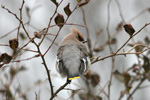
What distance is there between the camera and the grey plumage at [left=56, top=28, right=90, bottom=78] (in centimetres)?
334

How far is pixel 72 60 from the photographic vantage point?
136 inches

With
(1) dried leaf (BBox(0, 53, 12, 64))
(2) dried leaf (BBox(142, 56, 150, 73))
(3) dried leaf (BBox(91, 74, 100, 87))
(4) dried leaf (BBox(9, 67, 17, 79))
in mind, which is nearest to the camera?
(1) dried leaf (BBox(0, 53, 12, 64))

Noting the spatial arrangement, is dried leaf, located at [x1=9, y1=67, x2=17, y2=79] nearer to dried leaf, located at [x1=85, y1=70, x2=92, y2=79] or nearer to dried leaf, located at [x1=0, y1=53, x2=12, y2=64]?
dried leaf, located at [x1=85, y1=70, x2=92, y2=79]

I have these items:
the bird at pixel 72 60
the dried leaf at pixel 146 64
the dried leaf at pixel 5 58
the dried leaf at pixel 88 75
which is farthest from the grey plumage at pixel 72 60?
the dried leaf at pixel 5 58

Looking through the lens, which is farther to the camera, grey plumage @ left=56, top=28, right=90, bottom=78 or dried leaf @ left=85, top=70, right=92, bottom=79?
dried leaf @ left=85, top=70, right=92, bottom=79

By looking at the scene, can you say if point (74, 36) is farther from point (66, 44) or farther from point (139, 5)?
point (139, 5)

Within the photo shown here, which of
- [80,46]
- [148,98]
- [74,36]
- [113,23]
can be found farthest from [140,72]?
[113,23]

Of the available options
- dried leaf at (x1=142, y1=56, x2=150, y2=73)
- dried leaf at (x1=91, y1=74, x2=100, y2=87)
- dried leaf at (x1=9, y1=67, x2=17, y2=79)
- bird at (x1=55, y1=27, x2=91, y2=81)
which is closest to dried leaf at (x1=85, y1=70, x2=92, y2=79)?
dried leaf at (x1=91, y1=74, x2=100, y2=87)

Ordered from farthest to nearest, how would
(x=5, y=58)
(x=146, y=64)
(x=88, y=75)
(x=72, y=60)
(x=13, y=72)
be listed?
1. (x=13, y=72)
2. (x=88, y=75)
3. (x=72, y=60)
4. (x=146, y=64)
5. (x=5, y=58)

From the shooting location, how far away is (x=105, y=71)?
28.4 feet

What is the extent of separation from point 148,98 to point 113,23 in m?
2.64

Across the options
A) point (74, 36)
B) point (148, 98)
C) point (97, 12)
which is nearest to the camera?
point (74, 36)

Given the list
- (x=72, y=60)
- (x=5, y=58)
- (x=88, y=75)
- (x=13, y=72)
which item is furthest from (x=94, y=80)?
(x=5, y=58)

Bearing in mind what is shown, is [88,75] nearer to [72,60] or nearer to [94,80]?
[94,80]
